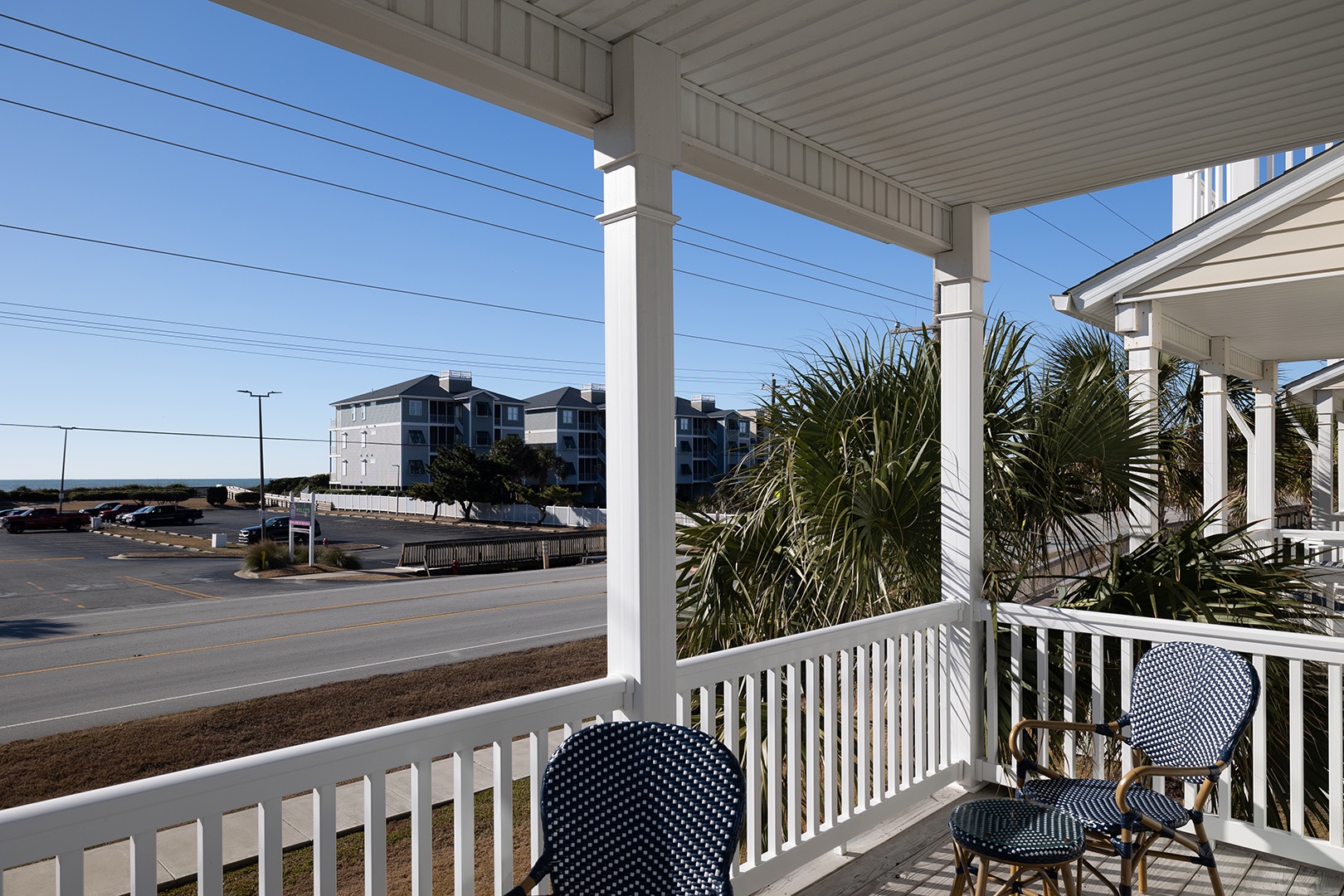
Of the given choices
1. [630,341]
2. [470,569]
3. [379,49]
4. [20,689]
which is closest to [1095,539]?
[630,341]

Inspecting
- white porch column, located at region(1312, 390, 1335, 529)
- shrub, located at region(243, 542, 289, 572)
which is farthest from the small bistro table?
shrub, located at region(243, 542, 289, 572)

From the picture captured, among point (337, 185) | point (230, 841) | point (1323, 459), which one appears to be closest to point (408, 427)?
point (337, 185)

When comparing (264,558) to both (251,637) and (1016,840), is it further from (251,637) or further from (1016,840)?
(1016,840)

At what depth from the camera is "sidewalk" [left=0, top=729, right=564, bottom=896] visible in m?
5.06

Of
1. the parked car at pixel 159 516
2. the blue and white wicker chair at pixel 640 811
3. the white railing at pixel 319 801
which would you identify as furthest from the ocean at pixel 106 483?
the blue and white wicker chair at pixel 640 811

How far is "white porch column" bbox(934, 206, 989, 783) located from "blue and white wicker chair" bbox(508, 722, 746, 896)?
1.84 meters

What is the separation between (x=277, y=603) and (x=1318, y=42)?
2925 centimetres

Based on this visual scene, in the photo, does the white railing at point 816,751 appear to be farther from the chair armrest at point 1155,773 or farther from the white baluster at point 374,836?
the chair armrest at point 1155,773

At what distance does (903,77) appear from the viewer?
2412 mm

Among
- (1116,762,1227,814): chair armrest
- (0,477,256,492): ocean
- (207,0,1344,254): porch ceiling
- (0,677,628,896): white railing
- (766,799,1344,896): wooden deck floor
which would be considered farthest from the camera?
(0,477,256,492): ocean

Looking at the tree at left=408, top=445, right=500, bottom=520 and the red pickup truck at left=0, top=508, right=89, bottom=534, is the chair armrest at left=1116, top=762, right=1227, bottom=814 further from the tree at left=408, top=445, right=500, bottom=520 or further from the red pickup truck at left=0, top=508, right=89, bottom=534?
the tree at left=408, top=445, right=500, bottom=520

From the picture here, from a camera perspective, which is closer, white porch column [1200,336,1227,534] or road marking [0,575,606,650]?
white porch column [1200,336,1227,534]

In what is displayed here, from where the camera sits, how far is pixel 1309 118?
2738 mm

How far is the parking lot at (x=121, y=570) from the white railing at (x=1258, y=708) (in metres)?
29.2
